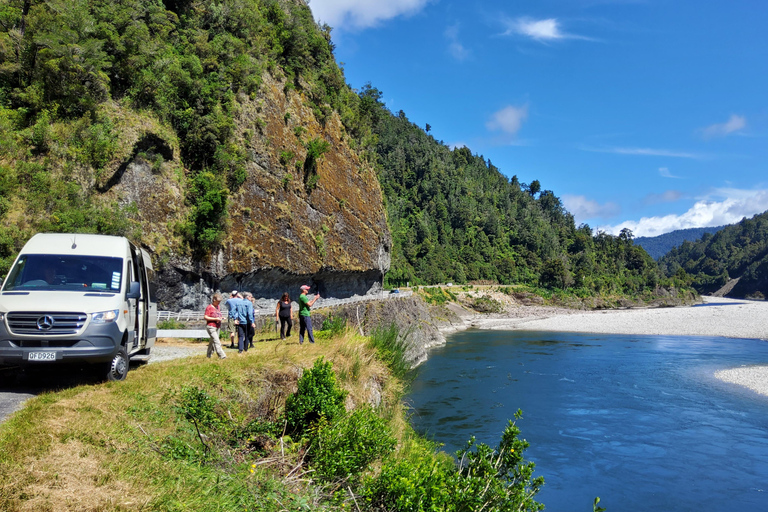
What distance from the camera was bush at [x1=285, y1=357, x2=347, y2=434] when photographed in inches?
345

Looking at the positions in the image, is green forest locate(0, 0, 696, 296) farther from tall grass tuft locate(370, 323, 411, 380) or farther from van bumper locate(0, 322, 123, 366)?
tall grass tuft locate(370, 323, 411, 380)

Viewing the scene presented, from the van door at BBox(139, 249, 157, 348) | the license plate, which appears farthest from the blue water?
the license plate

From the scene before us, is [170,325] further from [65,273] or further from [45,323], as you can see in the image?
[45,323]

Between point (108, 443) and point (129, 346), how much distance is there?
12.6 feet

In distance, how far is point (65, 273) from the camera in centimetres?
930

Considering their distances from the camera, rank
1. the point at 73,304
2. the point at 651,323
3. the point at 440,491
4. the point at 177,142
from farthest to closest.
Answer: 1. the point at 651,323
2. the point at 177,142
3. the point at 73,304
4. the point at 440,491

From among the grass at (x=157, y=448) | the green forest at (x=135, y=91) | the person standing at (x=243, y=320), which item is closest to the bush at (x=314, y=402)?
the grass at (x=157, y=448)

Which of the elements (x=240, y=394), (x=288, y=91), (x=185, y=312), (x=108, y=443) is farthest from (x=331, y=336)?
(x=288, y=91)

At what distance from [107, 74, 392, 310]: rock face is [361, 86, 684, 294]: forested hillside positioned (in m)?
42.0

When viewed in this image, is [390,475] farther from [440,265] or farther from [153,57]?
[440,265]

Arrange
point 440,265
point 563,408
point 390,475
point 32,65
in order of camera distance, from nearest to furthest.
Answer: point 390,475
point 32,65
point 563,408
point 440,265

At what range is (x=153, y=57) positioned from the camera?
25.9 metres

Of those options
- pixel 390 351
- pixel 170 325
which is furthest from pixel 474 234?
pixel 390 351

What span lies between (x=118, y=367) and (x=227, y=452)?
10.2ft
